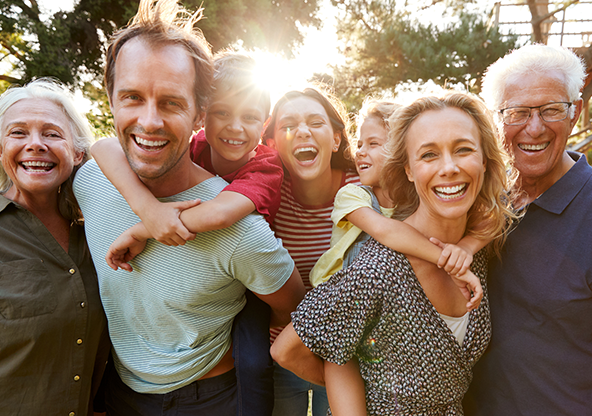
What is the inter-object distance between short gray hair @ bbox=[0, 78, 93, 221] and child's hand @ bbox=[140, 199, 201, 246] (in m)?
0.69

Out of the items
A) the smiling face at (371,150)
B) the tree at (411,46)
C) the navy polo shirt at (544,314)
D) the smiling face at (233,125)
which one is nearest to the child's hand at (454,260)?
the navy polo shirt at (544,314)

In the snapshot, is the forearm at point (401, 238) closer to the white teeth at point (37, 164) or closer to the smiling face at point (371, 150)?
the smiling face at point (371, 150)

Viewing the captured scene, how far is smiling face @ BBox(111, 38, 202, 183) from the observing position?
176 centimetres

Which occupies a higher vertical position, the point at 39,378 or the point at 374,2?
the point at 374,2

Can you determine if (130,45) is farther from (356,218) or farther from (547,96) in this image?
(547,96)

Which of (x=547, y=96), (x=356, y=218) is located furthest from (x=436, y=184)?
(x=547, y=96)

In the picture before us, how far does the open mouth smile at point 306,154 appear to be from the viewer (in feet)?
8.24

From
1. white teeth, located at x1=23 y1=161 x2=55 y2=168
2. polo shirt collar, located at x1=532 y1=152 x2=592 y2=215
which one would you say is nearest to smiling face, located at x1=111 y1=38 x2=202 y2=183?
white teeth, located at x1=23 y1=161 x2=55 y2=168

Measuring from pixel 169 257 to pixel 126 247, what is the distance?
0.62 ft

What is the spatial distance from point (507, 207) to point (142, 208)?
1736mm

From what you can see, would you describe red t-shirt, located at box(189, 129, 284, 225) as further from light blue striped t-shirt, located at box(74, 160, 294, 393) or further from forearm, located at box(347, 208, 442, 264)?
forearm, located at box(347, 208, 442, 264)

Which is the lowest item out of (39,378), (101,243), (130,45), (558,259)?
(39,378)

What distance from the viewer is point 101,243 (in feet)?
6.52

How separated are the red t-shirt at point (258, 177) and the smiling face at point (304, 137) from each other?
0.14 metres
